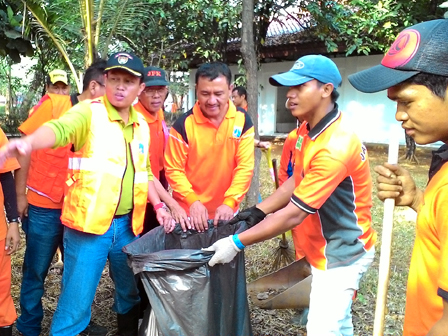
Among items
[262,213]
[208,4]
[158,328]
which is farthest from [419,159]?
[158,328]

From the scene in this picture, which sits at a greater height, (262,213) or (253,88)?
(253,88)

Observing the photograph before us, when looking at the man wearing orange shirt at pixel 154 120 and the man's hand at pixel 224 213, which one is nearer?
the man's hand at pixel 224 213

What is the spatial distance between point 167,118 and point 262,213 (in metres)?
12.7

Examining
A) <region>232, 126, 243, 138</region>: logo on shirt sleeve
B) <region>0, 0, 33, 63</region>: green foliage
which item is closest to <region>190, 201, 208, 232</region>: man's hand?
<region>232, 126, 243, 138</region>: logo on shirt sleeve

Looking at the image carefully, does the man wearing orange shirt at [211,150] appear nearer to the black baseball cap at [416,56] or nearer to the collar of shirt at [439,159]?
the collar of shirt at [439,159]

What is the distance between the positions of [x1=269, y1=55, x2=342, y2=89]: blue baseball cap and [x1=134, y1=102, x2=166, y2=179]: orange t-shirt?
129 centimetres

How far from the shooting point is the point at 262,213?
92.2 inches

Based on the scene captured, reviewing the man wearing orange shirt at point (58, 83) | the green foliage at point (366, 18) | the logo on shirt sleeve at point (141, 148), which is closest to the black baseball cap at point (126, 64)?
the logo on shirt sleeve at point (141, 148)

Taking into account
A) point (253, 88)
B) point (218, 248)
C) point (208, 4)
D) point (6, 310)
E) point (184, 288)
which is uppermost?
point (208, 4)

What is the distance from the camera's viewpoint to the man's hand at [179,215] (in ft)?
7.66

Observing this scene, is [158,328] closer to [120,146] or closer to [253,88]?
[120,146]

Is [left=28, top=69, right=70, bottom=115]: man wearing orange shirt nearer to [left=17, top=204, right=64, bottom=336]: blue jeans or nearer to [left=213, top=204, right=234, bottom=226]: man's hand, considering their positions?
[left=17, top=204, right=64, bottom=336]: blue jeans

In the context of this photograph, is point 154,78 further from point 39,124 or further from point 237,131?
point 39,124

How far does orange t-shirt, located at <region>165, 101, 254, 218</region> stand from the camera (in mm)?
2664
